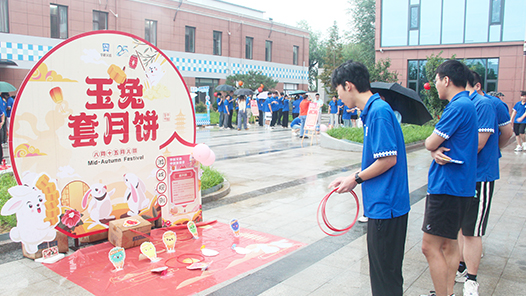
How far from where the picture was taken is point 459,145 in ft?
9.72

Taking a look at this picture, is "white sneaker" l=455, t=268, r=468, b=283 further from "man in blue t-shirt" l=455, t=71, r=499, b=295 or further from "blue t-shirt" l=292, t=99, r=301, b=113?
"blue t-shirt" l=292, t=99, r=301, b=113

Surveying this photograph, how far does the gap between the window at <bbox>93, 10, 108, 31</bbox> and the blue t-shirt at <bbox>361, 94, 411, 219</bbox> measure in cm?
2300

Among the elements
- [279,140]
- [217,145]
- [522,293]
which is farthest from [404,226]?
[279,140]

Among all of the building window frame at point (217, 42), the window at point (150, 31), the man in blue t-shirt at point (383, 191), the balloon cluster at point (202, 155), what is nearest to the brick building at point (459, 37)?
the building window frame at point (217, 42)

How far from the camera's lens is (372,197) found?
2566mm

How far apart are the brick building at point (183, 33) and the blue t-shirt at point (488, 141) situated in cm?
1939

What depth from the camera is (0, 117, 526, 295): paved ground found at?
11.6ft

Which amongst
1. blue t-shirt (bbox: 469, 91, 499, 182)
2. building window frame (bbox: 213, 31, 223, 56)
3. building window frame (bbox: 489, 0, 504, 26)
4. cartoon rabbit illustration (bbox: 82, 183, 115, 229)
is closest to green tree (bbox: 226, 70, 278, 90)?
building window frame (bbox: 213, 31, 223, 56)

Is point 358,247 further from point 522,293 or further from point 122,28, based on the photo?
point 122,28

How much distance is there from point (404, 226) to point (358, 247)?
2.01 meters

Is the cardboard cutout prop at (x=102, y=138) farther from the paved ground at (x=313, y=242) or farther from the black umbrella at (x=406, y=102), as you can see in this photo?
the black umbrella at (x=406, y=102)

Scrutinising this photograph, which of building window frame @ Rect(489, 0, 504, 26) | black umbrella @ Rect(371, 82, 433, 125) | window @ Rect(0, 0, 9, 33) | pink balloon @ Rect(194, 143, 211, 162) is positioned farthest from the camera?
building window frame @ Rect(489, 0, 504, 26)

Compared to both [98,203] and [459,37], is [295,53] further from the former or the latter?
[98,203]

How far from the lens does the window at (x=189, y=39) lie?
2714 centimetres
